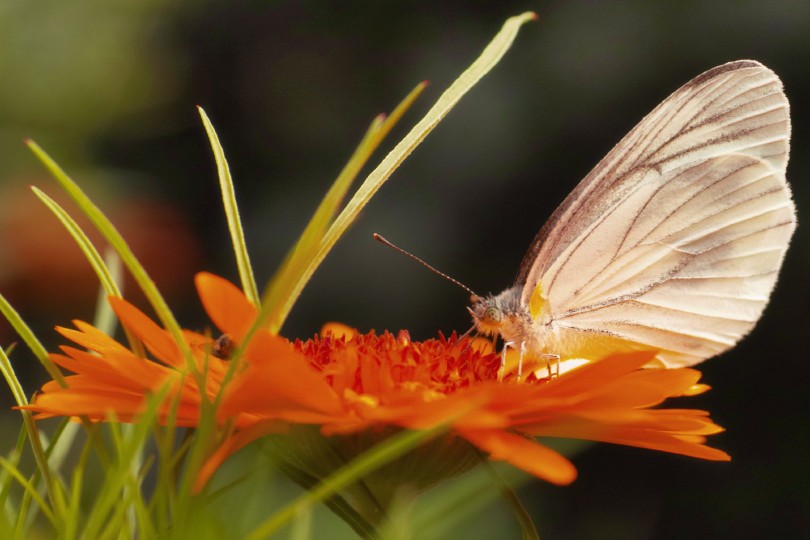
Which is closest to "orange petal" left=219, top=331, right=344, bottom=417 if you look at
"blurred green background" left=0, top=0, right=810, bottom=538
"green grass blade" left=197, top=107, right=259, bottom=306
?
"green grass blade" left=197, top=107, right=259, bottom=306

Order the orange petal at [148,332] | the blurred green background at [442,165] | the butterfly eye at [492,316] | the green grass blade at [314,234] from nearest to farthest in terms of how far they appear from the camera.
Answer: the green grass blade at [314,234] → the orange petal at [148,332] → the butterfly eye at [492,316] → the blurred green background at [442,165]

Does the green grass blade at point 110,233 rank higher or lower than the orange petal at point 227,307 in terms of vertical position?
higher

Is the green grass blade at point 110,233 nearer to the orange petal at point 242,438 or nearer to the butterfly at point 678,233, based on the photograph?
the orange petal at point 242,438

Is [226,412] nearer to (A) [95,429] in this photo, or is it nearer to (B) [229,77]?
(A) [95,429]

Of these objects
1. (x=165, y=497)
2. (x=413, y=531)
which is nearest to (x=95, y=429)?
(x=165, y=497)

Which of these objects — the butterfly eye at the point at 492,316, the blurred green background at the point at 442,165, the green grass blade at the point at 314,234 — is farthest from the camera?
the blurred green background at the point at 442,165

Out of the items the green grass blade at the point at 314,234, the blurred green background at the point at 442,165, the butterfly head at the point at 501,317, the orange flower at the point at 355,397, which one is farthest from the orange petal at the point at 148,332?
the blurred green background at the point at 442,165
